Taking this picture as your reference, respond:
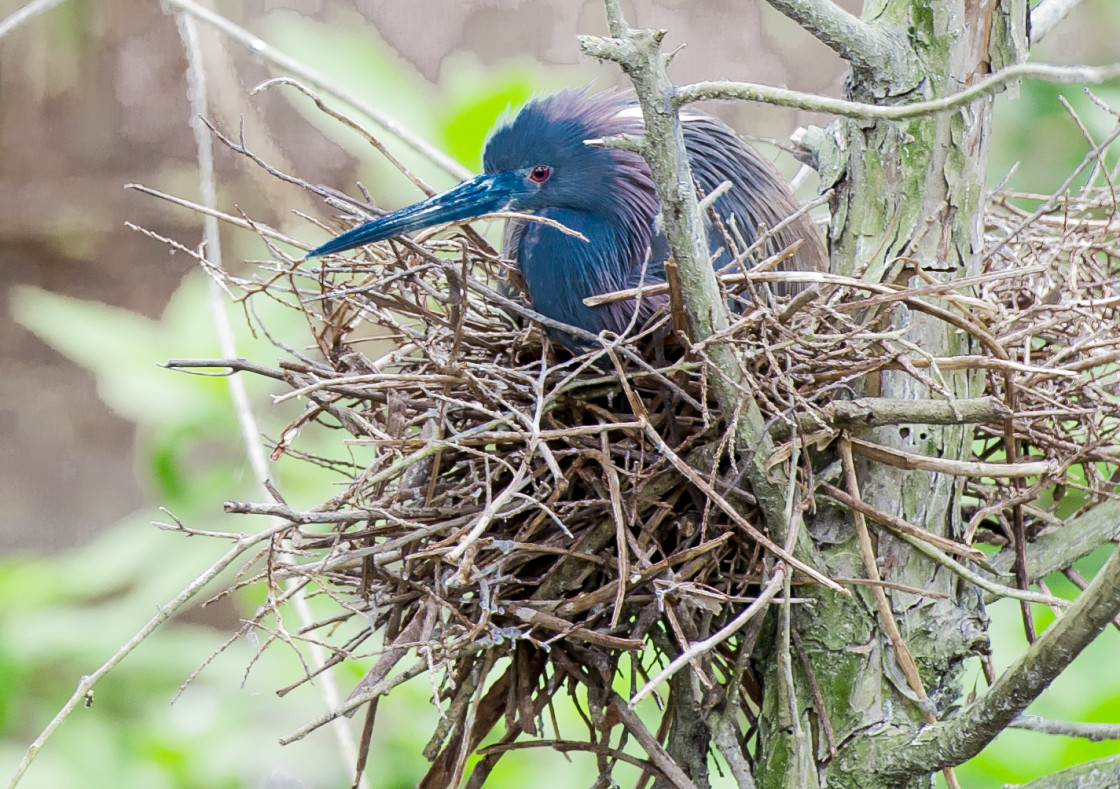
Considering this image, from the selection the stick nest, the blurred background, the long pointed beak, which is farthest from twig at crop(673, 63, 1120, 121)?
the blurred background

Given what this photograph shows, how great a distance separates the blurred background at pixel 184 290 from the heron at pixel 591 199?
21cm

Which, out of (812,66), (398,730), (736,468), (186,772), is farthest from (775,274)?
(812,66)

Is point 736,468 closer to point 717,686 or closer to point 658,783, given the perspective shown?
point 717,686

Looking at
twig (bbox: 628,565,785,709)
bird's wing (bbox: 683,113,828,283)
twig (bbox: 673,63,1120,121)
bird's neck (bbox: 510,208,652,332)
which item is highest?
bird's wing (bbox: 683,113,828,283)

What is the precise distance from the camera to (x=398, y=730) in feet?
5.82

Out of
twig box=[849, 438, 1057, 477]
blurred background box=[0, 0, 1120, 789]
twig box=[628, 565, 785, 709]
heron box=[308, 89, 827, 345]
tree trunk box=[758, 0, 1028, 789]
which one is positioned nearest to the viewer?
twig box=[628, 565, 785, 709]

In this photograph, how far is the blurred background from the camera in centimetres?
186

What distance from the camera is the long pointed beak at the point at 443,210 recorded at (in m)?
1.05

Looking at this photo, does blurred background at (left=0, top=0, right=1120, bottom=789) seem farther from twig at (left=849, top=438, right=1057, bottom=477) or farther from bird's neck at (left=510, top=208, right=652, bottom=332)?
twig at (left=849, top=438, right=1057, bottom=477)

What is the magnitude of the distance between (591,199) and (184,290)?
136cm

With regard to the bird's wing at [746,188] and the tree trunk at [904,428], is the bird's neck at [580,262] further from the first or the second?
the tree trunk at [904,428]

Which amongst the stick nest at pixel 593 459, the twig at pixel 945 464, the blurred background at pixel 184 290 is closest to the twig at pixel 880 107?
the stick nest at pixel 593 459

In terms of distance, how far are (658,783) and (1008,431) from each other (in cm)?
46

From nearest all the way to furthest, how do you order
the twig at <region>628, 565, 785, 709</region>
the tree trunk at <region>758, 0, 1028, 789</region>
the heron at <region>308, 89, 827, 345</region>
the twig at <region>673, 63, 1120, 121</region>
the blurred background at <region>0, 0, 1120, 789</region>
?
the twig at <region>673, 63, 1120, 121</region>, the twig at <region>628, 565, 785, 709</region>, the tree trunk at <region>758, 0, 1028, 789</region>, the heron at <region>308, 89, 827, 345</region>, the blurred background at <region>0, 0, 1120, 789</region>
